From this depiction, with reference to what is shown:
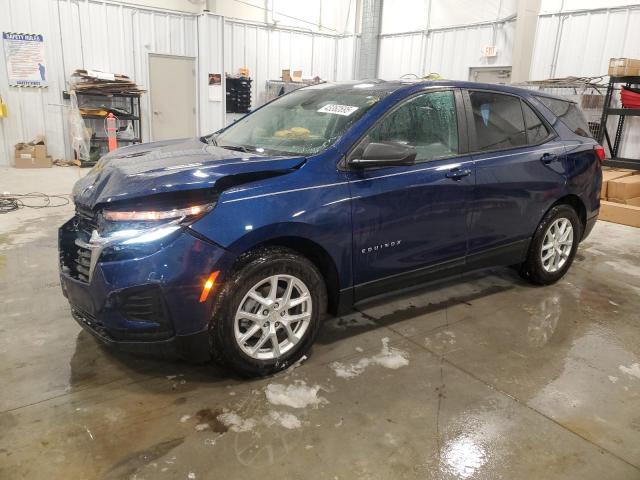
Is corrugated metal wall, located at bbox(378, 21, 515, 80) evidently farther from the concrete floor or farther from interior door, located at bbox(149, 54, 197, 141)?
the concrete floor

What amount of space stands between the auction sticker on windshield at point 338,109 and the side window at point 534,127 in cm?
145

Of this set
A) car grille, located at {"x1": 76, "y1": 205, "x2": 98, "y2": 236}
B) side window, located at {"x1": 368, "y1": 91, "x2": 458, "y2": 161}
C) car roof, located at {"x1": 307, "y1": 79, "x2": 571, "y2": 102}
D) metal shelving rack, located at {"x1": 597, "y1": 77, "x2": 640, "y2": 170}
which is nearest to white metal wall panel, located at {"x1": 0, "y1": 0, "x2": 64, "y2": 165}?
car roof, located at {"x1": 307, "y1": 79, "x2": 571, "y2": 102}

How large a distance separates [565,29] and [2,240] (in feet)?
30.3

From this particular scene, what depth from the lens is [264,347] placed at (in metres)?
2.52

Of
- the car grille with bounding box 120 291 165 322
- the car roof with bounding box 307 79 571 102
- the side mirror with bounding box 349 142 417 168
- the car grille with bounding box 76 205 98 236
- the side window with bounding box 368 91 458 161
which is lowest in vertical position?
the car grille with bounding box 120 291 165 322

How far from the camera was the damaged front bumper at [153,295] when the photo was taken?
6.98ft

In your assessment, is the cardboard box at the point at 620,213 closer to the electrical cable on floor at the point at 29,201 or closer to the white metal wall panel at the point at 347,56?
the electrical cable on floor at the point at 29,201

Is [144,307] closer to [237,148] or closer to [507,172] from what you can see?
[237,148]

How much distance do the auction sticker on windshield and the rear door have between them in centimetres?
83

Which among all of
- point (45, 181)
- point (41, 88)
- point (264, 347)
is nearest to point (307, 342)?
point (264, 347)

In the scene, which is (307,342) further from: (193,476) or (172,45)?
(172,45)

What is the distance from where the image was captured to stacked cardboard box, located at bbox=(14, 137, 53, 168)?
29.8ft

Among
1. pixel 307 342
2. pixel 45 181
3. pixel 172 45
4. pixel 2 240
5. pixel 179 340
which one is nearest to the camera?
pixel 179 340

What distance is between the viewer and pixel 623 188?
22.1 ft
